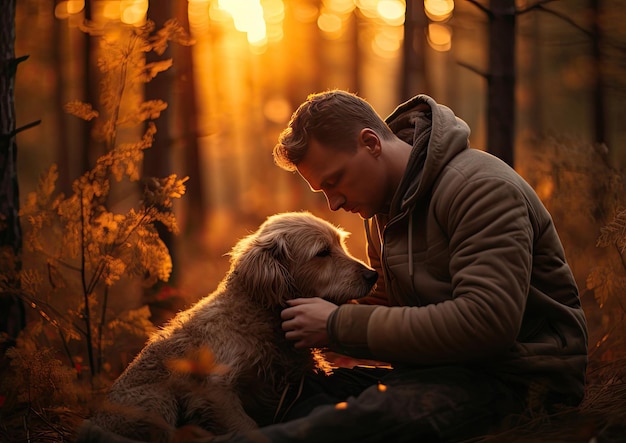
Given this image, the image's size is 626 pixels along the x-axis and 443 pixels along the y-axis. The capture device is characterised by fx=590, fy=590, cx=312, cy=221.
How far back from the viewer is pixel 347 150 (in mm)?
3377

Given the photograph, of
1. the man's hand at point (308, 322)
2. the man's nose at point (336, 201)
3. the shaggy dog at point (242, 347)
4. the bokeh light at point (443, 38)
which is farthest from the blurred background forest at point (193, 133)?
the man's hand at point (308, 322)

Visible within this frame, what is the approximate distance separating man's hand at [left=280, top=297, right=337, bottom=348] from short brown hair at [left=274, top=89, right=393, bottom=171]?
909 mm

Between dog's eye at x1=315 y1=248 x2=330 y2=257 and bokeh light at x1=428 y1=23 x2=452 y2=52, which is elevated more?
bokeh light at x1=428 y1=23 x2=452 y2=52

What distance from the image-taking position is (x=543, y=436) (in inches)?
116

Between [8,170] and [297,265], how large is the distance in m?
2.60

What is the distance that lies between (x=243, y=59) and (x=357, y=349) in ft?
79.0

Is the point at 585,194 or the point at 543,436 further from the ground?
the point at 585,194

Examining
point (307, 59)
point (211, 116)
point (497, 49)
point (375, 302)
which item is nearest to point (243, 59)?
point (307, 59)

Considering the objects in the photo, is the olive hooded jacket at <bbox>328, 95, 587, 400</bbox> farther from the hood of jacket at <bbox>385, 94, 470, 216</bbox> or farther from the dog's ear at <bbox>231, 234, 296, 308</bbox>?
the dog's ear at <bbox>231, 234, 296, 308</bbox>

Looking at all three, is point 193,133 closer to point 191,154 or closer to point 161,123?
point 161,123

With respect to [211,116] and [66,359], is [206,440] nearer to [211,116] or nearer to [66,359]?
[66,359]

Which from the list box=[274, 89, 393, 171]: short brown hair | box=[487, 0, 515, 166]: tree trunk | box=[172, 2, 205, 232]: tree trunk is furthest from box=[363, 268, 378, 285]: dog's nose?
box=[172, 2, 205, 232]: tree trunk

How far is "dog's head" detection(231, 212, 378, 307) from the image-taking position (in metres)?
3.40

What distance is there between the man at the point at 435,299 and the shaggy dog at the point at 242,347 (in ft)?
0.63
